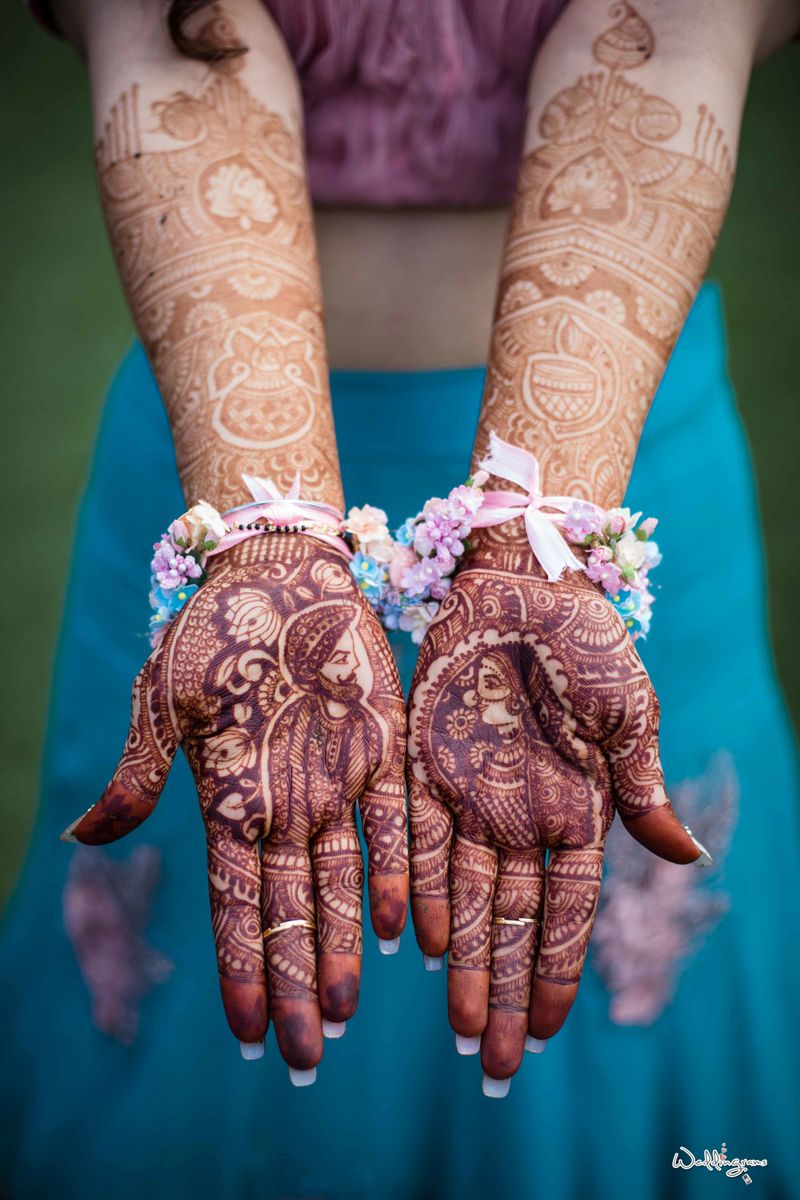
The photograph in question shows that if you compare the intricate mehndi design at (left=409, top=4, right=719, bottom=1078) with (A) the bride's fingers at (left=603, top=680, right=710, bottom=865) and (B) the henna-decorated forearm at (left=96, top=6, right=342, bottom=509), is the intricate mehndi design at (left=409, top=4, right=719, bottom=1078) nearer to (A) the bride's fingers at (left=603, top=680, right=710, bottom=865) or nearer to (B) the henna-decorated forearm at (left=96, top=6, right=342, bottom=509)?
(A) the bride's fingers at (left=603, top=680, right=710, bottom=865)

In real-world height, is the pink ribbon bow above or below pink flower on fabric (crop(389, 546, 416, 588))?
above

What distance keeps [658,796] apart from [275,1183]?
0.56 meters

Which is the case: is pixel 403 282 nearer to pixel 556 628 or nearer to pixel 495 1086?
pixel 556 628

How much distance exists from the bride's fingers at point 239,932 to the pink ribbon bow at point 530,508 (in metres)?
0.38

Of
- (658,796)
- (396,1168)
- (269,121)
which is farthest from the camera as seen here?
(269,121)

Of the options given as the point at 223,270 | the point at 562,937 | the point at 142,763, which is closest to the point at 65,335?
the point at 223,270

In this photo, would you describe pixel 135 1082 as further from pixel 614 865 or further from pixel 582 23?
pixel 582 23

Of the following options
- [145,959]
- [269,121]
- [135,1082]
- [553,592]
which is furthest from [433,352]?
[135,1082]

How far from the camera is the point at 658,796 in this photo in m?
0.92

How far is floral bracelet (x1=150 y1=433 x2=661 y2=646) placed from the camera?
0.98m

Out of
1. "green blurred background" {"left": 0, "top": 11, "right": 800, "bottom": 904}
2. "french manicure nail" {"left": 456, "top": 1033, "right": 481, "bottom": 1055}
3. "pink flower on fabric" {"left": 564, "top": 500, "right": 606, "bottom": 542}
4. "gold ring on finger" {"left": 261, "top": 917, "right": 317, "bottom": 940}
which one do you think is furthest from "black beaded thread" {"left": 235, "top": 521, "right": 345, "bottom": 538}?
"green blurred background" {"left": 0, "top": 11, "right": 800, "bottom": 904}

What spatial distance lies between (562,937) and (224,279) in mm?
733

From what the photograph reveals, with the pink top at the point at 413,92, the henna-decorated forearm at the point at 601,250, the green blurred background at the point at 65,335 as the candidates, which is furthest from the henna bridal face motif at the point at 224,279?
the green blurred background at the point at 65,335

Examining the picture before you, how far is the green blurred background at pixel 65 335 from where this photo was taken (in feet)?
8.66
